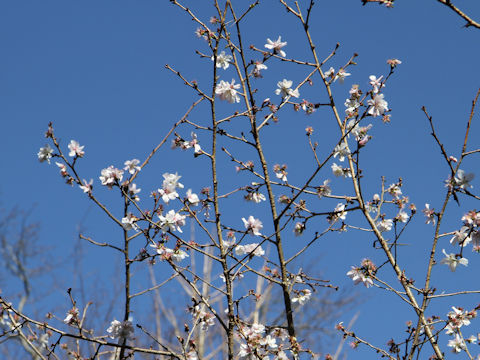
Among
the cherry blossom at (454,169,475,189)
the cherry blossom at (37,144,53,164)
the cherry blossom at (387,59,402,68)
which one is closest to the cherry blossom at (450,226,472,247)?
the cherry blossom at (454,169,475,189)

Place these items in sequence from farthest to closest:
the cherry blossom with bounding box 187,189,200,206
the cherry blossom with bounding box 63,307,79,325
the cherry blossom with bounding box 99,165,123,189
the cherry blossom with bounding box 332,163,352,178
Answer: the cherry blossom with bounding box 332,163,352,178, the cherry blossom with bounding box 187,189,200,206, the cherry blossom with bounding box 63,307,79,325, the cherry blossom with bounding box 99,165,123,189

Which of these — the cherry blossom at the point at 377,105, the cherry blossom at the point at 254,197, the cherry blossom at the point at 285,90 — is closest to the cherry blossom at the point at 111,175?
the cherry blossom at the point at 254,197

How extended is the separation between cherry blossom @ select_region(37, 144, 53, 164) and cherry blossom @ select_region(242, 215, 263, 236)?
1122 millimetres

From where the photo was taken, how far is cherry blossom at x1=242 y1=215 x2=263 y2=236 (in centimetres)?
277

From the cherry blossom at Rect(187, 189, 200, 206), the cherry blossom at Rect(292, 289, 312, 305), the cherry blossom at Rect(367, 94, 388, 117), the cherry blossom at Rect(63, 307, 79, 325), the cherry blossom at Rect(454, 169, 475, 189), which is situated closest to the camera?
the cherry blossom at Rect(454, 169, 475, 189)

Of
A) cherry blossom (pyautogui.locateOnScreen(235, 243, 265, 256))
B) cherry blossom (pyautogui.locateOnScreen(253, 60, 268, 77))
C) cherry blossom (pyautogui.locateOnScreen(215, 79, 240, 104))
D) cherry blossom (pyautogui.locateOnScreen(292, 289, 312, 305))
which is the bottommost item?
cherry blossom (pyautogui.locateOnScreen(292, 289, 312, 305))

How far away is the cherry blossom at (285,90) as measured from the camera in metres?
3.33

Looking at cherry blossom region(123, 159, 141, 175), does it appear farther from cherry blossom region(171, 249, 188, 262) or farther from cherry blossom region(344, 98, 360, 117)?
cherry blossom region(344, 98, 360, 117)

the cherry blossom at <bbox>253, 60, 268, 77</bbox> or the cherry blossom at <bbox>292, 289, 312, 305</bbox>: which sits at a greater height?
the cherry blossom at <bbox>253, 60, 268, 77</bbox>

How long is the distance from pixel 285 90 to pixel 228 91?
40 centimetres

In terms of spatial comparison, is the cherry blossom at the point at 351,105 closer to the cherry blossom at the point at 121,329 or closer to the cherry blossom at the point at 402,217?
the cherry blossom at the point at 402,217

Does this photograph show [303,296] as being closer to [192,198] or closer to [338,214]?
[338,214]

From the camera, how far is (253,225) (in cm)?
279

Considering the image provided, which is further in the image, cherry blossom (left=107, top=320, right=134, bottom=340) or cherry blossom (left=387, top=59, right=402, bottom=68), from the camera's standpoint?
cherry blossom (left=387, top=59, right=402, bottom=68)
